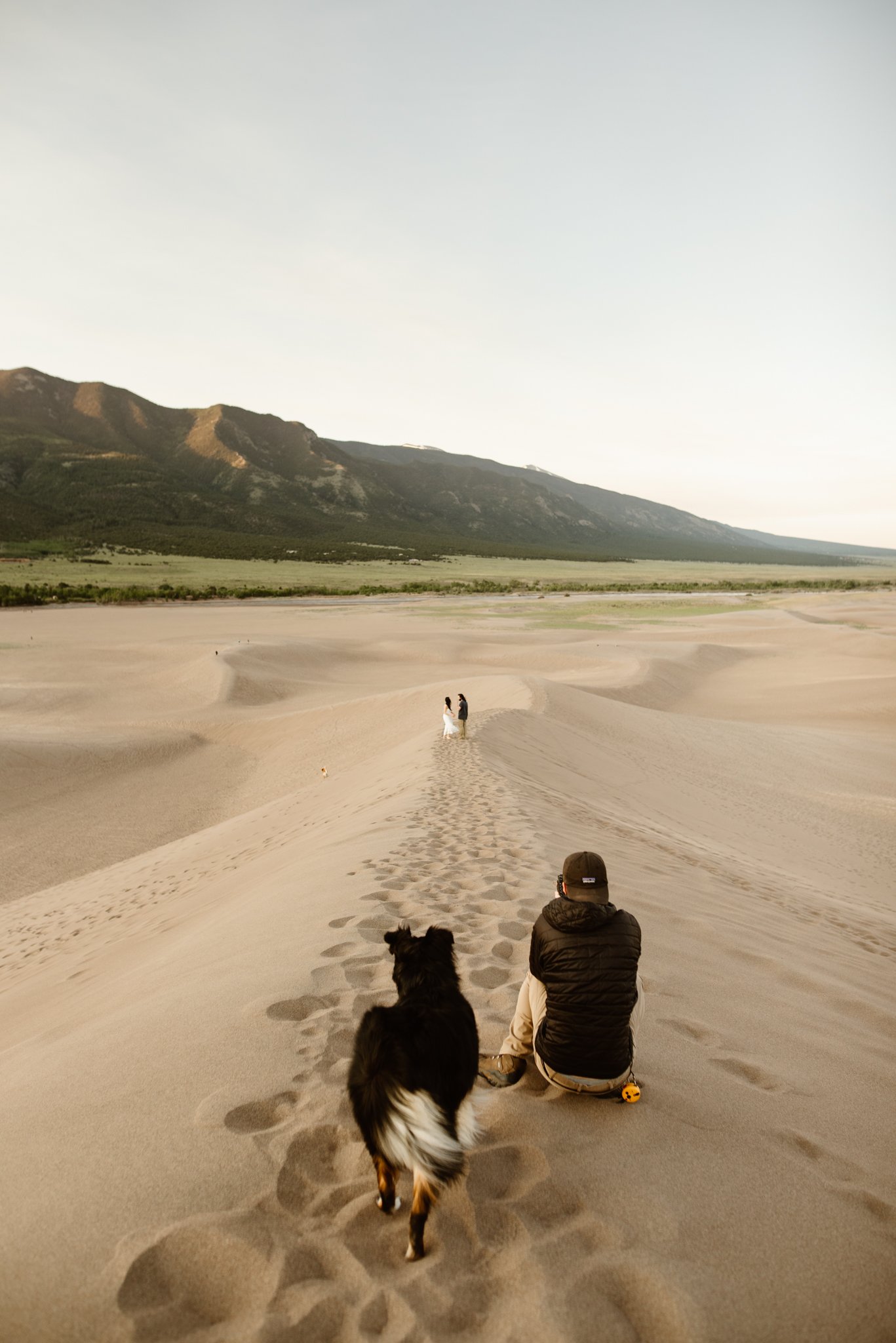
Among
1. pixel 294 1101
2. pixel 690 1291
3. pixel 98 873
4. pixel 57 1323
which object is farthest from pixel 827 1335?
pixel 98 873

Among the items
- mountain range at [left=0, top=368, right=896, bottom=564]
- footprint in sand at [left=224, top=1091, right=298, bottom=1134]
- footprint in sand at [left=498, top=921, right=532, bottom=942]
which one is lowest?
footprint in sand at [left=498, top=921, right=532, bottom=942]

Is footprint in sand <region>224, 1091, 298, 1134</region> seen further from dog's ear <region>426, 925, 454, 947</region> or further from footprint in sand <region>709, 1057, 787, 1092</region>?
footprint in sand <region>709, 1057, 787, 1092</region>

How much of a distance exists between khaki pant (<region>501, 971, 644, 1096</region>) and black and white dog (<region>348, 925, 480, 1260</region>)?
69 cm

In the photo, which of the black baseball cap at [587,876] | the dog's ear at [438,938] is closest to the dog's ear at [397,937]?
the dog's ear at [438,938]

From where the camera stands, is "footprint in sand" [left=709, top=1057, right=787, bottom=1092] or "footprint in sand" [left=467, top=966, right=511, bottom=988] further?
"footprint in sand" [left=467, top=966, right=511, bottom=988]

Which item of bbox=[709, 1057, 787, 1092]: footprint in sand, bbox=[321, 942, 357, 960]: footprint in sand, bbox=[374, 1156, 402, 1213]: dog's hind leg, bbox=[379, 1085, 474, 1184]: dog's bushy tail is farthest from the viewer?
bbox=[321, 942, 357, 960]: footprint in sand

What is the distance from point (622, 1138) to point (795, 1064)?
1368 mm

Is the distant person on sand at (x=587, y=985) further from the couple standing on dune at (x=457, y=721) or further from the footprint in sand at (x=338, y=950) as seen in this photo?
the couple standing on dune at (x=457, y=721)

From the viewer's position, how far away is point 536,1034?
3.14 m

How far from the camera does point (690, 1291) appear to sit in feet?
7.18

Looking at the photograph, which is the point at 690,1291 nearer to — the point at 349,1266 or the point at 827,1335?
the point at 827,1335

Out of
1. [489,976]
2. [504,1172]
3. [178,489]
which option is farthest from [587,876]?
[178,489]

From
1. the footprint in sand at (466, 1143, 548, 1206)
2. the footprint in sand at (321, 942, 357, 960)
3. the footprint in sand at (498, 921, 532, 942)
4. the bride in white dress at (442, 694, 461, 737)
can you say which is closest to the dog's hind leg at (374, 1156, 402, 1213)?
the footprint in sand at (466, 1143, 548, 1206)

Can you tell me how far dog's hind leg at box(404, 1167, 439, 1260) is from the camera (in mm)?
2246
